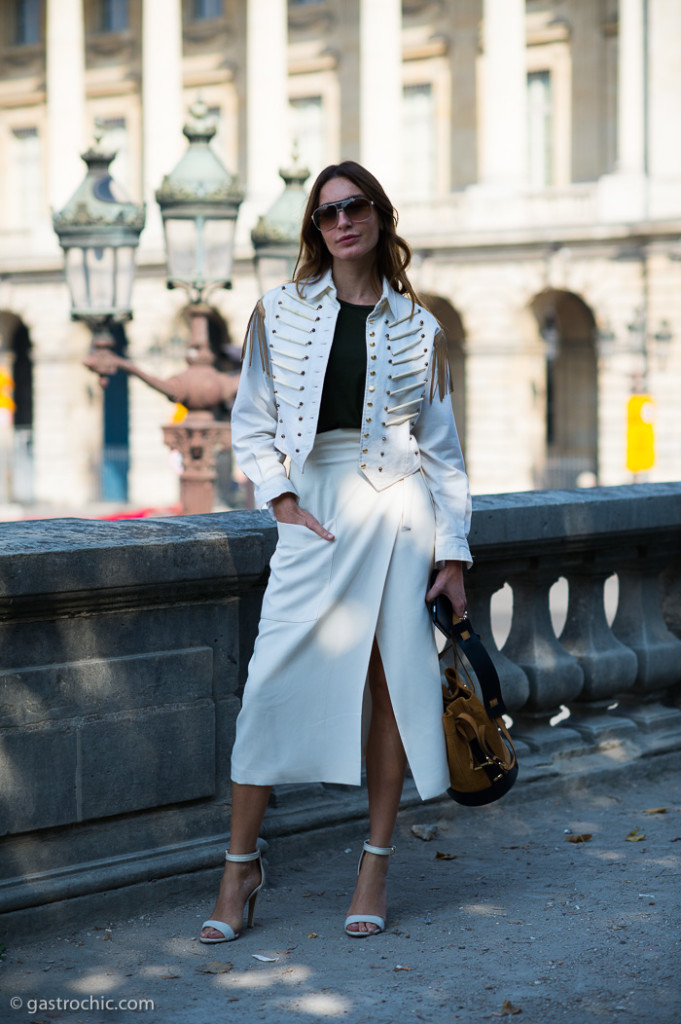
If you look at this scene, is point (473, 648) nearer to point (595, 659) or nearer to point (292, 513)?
point (292, 513)

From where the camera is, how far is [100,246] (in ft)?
34.2

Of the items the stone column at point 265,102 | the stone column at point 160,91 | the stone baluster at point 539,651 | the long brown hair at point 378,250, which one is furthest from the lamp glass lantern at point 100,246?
the stone column at point 160,91

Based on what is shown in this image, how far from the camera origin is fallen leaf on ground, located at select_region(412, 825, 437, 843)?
15.2 feet

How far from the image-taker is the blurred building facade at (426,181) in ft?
117

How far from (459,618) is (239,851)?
0.84 meters

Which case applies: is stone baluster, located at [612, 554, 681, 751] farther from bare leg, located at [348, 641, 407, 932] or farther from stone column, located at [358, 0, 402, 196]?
stone column, located at [358, 0, 402, 196]

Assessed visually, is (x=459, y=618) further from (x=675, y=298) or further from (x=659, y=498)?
(x=675, y=298)

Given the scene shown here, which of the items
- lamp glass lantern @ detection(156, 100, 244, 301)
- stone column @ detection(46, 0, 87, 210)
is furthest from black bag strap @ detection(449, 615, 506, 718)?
stone column @ detection(46, 0, 87, 210)

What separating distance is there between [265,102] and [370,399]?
39.2 metres

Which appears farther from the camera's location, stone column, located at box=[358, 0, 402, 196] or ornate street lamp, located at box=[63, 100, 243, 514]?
stone column, located at box=[358, 0, 402, 196]

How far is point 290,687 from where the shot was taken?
373 cm

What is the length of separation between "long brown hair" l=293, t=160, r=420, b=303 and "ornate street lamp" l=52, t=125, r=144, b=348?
6716mm

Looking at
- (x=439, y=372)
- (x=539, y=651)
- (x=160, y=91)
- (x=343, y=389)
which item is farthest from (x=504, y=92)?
(x=343, y=389)

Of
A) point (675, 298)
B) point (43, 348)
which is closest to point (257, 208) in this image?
point (43, 348)
